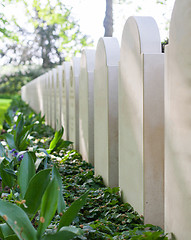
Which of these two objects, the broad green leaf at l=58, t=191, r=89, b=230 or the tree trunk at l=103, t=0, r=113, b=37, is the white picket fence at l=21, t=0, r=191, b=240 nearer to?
the broad green leaf at l=58, t=191, r=89, b=230

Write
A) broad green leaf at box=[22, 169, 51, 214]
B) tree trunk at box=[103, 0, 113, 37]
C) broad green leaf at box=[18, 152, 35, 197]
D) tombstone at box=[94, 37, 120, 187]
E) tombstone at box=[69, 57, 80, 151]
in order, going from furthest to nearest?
tree trunk at box=[103, 0, 113, 37] → tombstone at box=[69, 57, 80, 151] → tombstone at box=[94, 37, 120, 187] → broad green leaf at box=[18, 152, 35, 197] → broad green leaf at box=[22, 169, 51, 214]

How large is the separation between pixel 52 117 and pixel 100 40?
5.32 m

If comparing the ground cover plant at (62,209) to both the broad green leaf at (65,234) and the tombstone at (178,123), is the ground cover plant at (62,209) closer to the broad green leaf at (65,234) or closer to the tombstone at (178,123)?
the broad green leaf at (65,234)

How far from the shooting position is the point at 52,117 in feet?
28.4

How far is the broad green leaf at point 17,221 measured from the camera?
Result: 151 centimetres

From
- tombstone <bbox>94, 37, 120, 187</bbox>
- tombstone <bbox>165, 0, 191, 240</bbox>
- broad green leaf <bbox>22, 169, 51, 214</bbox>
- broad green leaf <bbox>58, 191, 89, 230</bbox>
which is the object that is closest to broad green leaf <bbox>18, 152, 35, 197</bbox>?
broad green leaf <bbox>22, 169, 51, 214</bbox>

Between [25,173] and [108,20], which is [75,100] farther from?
[25,173]

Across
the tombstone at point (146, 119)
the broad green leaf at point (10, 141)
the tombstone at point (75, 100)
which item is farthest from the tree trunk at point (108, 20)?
the tombstone at point (146, 119)

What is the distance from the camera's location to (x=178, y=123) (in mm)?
1741

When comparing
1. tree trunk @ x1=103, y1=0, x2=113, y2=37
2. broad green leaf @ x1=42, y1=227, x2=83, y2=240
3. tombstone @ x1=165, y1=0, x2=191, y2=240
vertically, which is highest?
tree trunk @ x1=103, y1=0, x2=113, y2=37

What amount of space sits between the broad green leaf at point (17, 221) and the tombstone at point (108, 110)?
1.64 metres

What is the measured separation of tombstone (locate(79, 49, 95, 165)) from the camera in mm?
4137

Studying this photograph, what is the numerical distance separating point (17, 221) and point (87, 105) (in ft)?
8.96

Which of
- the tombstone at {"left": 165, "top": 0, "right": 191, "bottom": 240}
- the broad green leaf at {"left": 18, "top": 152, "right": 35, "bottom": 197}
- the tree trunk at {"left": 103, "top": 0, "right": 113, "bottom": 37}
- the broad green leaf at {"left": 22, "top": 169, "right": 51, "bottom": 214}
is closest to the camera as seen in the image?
the tombstone at {"left": 165, "top": 0, "right": 191, "bottom": 240}
